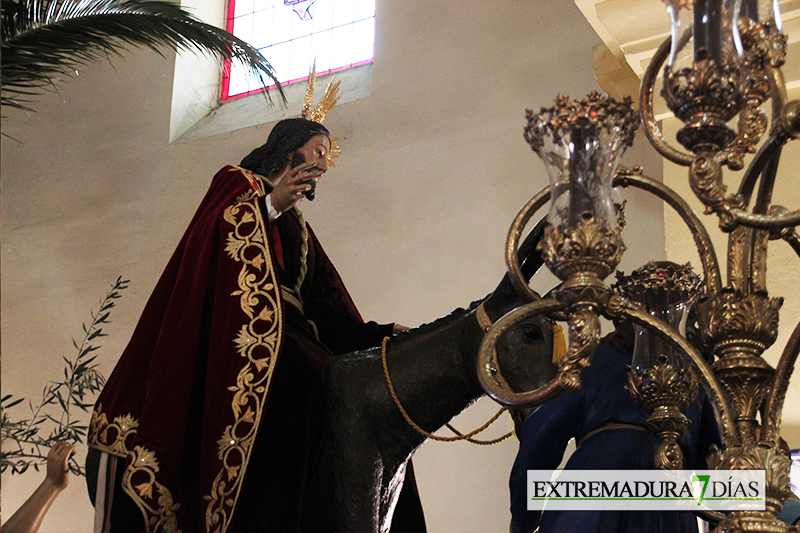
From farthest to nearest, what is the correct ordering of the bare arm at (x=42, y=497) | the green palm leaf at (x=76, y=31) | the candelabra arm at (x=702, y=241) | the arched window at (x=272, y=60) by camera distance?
the arched window at (x=272, y=60)
the green palm leaf at (x=76, y=31)
the bare arm at (x=42, y=497)
the candelabra arm at (x=702, y=241)

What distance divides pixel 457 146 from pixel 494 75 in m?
0.46

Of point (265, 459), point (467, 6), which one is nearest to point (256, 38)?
point (467, 6)

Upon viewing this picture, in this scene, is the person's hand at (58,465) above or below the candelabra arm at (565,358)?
above

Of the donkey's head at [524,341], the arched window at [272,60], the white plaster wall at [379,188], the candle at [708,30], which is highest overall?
the arched window at [272,60]

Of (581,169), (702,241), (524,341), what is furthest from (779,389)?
(524,341)

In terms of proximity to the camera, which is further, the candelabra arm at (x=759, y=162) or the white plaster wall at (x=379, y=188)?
the white plaster wall at (x=379, y=188)

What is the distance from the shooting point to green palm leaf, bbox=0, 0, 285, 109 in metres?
5.00

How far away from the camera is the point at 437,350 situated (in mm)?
2855

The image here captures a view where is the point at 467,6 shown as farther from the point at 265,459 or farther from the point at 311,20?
the point at 265,459

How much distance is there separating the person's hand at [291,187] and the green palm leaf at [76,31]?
1.96m

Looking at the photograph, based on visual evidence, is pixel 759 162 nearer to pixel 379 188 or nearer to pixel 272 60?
pixel 379 188

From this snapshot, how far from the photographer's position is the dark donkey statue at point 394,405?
2.77 m

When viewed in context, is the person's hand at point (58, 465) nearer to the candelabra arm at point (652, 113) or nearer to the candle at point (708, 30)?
the candelabra arm at point (652, 113)

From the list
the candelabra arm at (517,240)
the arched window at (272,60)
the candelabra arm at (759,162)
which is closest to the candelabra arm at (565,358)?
the candelabra arm at (517,240)
